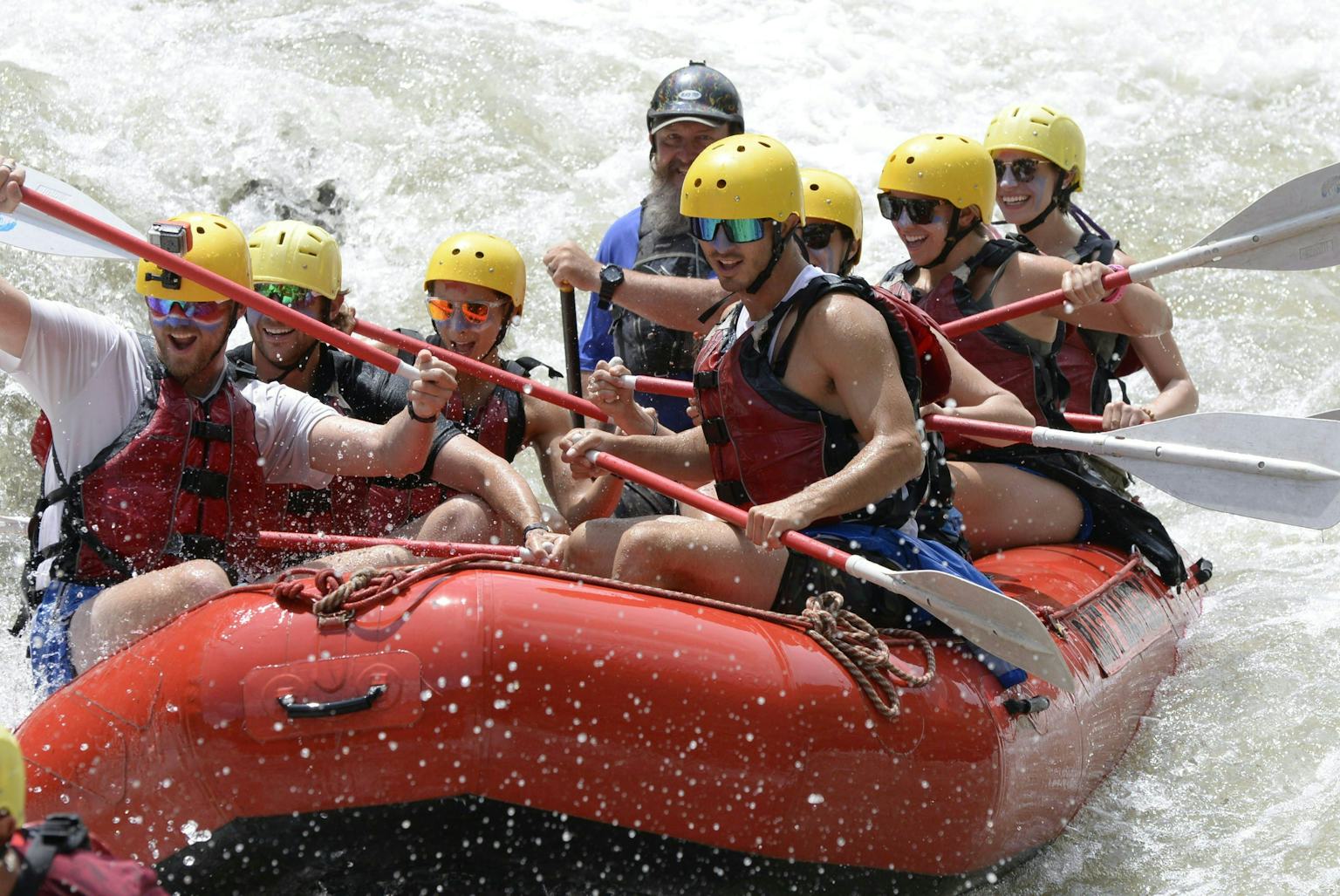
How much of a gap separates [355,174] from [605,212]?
148cm

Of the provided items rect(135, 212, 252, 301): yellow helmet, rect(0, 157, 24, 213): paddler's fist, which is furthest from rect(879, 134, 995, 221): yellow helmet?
rect(0, 157, 24, 213): paddler's fist

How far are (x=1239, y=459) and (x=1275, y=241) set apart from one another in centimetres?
111

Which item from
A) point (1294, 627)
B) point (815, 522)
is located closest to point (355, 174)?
point (1294, 627)

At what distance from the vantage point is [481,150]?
34.3ft

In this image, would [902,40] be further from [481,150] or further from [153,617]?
[153,617]

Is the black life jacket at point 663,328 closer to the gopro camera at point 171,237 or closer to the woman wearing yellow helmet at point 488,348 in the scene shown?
the woman wearing yellow helmet at point 488,348

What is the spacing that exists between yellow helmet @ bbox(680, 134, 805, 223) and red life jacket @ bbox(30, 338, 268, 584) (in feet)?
4.19

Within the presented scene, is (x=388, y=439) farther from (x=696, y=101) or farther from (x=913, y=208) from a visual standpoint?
(x=696, y=101)

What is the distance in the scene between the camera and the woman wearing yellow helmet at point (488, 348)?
540 cm

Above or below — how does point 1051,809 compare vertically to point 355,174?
below

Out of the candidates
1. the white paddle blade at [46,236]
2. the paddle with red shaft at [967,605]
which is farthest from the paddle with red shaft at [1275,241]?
the white paddle blade at [46,236]

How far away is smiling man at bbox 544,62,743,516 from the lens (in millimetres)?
5281

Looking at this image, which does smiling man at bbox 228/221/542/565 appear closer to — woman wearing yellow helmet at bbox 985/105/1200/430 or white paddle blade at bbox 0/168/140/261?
white paddle blade at bbox 0/168/140/261

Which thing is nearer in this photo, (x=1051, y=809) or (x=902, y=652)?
(x=902, y=652)
